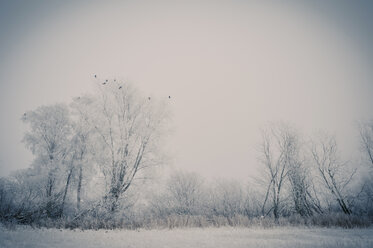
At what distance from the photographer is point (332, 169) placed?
15.1 m

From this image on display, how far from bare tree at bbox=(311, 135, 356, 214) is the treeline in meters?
0.07

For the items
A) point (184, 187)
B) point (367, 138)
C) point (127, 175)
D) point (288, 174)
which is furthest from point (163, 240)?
point (184, 187)

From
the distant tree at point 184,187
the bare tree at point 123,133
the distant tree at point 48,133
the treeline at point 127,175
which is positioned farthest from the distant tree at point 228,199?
the distant tree at point 48,133

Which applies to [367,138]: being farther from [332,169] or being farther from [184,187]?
[184,187]

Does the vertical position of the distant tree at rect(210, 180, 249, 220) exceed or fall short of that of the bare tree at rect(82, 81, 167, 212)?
it falls short

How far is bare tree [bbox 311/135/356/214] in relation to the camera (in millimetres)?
14797

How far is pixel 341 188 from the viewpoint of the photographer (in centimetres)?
1498

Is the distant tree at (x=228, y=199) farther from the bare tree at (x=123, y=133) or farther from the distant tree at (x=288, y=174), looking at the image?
the bare tree at (x=123, y=133)

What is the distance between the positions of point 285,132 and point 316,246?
1414 cm

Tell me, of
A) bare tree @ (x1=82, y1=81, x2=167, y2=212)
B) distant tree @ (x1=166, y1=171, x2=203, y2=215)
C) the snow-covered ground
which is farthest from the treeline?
distant tree @ (x1=166, y1=171, x2=203, y2=215)

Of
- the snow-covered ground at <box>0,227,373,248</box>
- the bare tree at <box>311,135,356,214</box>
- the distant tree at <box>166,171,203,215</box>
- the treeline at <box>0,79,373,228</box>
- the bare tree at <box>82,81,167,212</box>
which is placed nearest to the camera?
the snow-covered ground at <box>0,227,373,248</box>

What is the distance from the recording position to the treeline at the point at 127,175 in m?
8.71

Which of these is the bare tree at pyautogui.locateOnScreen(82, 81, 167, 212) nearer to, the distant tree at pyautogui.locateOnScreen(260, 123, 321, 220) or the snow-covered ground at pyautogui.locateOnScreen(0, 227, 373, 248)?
the snow-covered ground at pyautogui.locateOnScreen(0, 227, 373, 248)

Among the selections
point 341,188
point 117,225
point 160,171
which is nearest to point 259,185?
point 341,188
